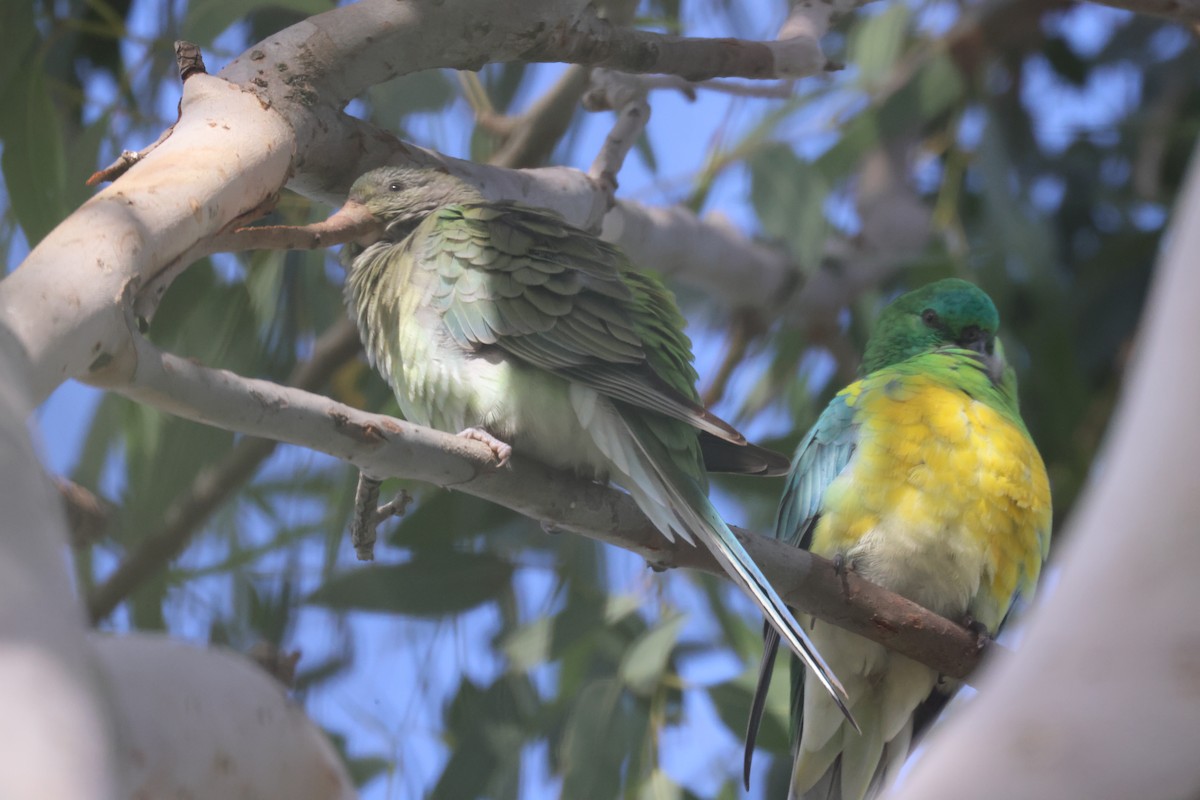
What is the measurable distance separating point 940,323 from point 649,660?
2.68 feet

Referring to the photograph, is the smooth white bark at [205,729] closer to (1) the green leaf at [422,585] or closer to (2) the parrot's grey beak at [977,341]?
(1) the green leaf at [422,585]

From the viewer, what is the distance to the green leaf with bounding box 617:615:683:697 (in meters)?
2.33

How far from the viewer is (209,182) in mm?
1162

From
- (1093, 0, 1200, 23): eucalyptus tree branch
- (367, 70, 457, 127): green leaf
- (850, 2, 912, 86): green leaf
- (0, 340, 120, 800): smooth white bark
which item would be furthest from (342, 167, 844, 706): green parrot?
(850, 2, 912, 86): green leaf

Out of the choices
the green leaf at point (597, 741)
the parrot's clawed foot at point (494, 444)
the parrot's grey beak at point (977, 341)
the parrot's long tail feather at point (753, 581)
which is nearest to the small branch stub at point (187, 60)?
the parrot's clawed foot at point (494, 444)

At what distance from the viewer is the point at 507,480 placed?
1590mm

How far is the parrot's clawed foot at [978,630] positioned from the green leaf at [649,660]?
0.56 metres

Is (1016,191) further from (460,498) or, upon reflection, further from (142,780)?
(142,780)

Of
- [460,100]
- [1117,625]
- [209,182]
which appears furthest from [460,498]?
[1117,625]

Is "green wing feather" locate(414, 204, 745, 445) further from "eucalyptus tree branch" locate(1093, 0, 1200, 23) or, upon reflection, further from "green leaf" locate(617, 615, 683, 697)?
"eucalyptus tree branch" locate(1093, 0, 1200, 23)

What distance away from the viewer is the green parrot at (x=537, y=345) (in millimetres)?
1737

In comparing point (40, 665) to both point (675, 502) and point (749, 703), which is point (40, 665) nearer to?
point (675, 502)

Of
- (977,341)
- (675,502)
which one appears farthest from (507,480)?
(977,341)

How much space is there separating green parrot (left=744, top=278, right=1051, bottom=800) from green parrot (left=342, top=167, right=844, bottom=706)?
0.68 feet
